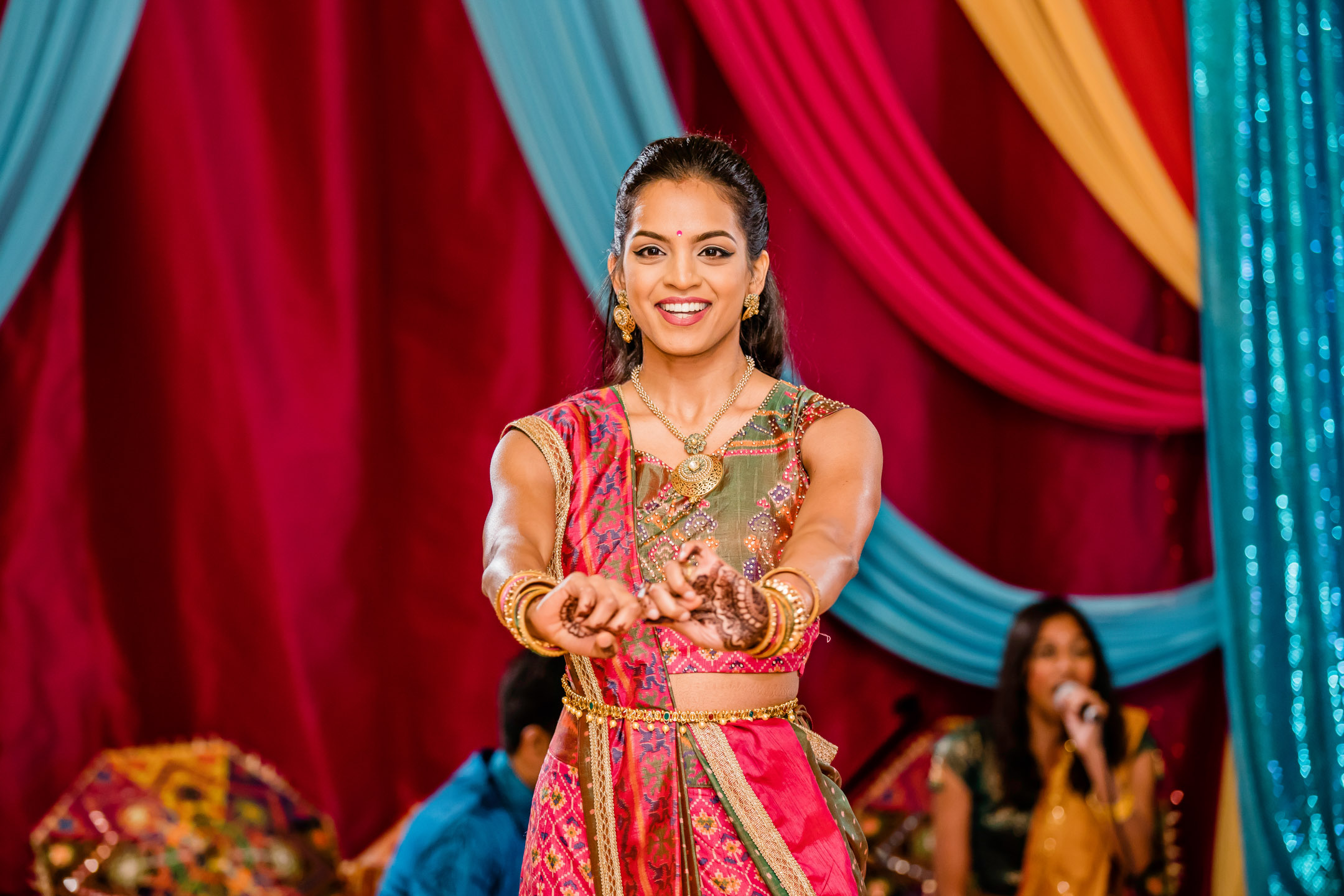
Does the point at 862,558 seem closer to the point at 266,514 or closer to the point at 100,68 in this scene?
the point at 266,514

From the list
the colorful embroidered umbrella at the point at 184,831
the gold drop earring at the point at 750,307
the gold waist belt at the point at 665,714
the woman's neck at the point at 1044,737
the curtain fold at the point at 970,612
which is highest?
the gold drop earring at the point at 750,307

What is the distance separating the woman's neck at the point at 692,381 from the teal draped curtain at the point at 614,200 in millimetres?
1773

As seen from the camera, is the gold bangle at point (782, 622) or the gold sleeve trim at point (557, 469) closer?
the gold bangle at point (782, 622)

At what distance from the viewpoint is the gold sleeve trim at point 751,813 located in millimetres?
1713

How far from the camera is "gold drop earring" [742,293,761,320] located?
1998 millimetres

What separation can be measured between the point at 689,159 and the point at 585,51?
192 centimetres

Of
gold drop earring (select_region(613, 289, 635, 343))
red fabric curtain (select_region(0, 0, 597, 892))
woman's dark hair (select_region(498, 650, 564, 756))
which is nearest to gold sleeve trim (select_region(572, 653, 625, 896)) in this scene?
gold drop earring (select_region(613, 289, 635, 343))

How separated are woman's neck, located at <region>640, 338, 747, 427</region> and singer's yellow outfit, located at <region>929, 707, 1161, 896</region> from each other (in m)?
2.05

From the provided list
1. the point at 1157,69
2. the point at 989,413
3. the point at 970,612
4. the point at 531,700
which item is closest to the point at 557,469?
the point at 531,700

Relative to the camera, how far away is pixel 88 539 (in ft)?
13.0

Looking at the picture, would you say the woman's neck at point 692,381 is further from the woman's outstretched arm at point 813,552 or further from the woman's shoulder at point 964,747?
the woman's shoulder at point 964,747

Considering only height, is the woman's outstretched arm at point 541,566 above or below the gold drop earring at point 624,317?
below

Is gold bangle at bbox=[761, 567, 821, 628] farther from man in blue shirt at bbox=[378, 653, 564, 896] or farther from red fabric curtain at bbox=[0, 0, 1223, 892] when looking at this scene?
red fabric curtain at bbox=[0, 0, 1223, 892]

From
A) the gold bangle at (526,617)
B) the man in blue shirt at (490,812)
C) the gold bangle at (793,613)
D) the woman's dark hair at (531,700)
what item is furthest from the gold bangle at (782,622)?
the woman's dark hair at (531,700)
